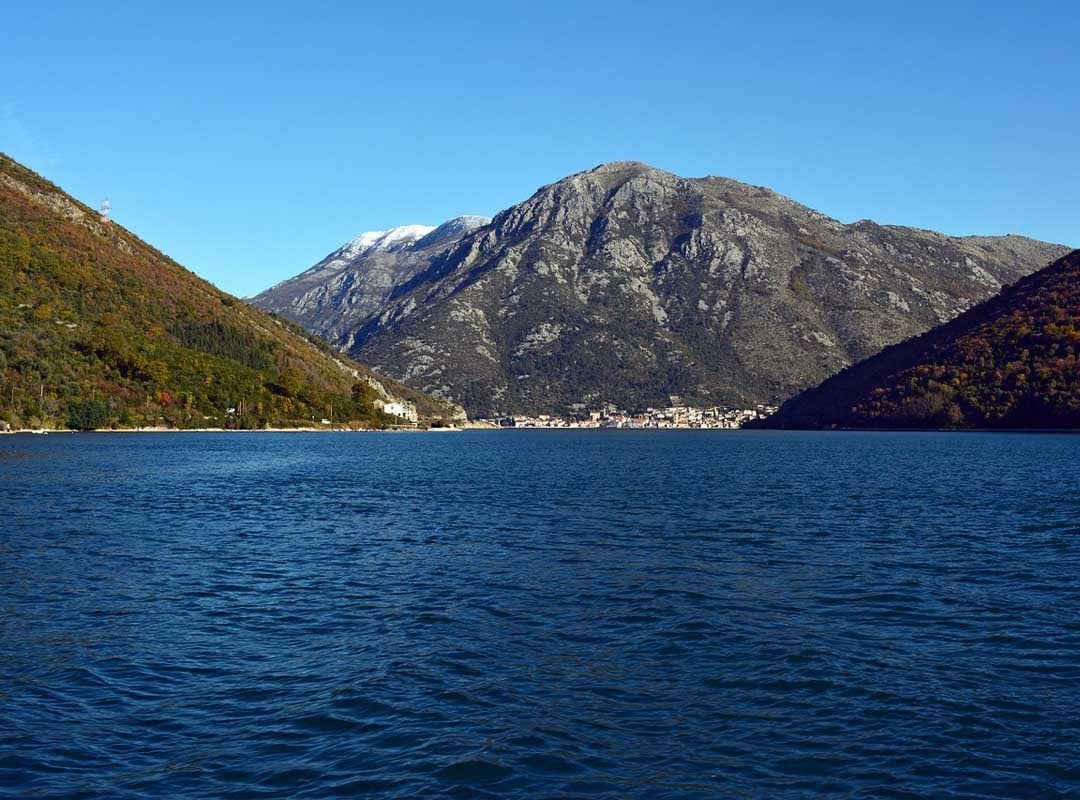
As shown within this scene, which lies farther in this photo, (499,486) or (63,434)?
(63,434)

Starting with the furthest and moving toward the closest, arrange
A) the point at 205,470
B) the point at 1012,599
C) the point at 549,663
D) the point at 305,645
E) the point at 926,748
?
1. the point at 205,470
2. the point at 1012,599
3. the point at 305,645
4. the point at 549,663
5. the point at 926,748

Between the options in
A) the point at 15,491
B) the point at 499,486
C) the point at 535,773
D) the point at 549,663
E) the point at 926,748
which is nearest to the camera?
the point at 535,773

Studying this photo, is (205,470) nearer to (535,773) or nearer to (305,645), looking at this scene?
(305,645)

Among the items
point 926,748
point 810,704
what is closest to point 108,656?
point 810,704

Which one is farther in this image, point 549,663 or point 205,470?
point 205,470

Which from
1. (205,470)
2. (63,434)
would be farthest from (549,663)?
(63,434)

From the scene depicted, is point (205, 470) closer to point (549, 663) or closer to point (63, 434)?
point (549, 663)
